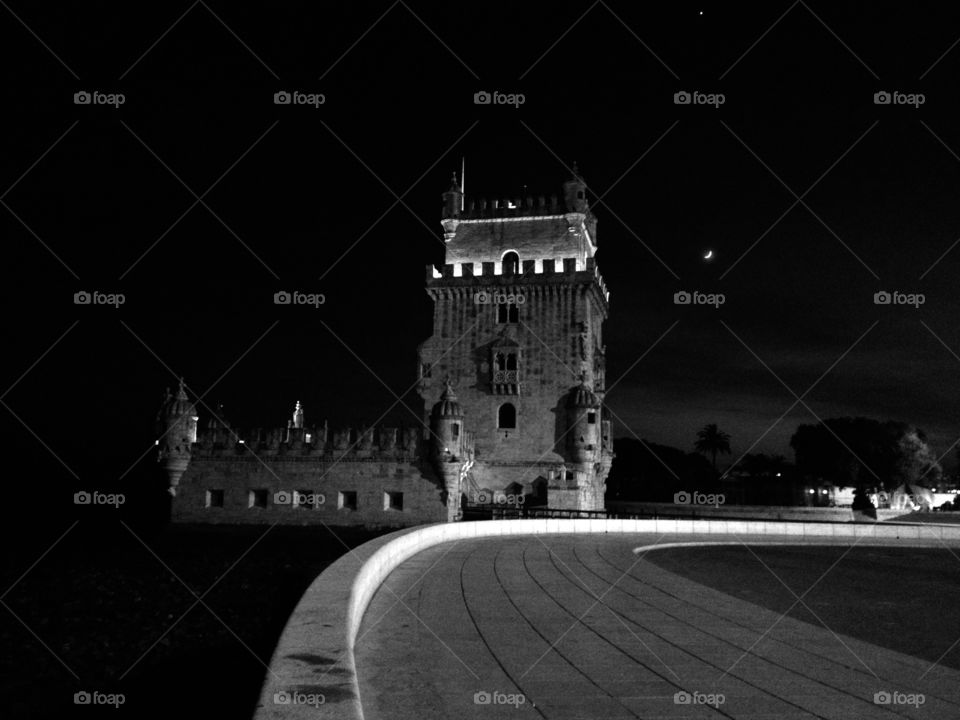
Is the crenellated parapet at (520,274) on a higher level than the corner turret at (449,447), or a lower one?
higher

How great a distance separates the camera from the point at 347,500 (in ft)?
127

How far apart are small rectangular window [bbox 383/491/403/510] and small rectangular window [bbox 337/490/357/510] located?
1.55m

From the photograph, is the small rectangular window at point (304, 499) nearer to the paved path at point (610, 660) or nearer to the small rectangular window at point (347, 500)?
the small rectangular window at point (347, 500)

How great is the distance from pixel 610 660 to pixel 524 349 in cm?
3710

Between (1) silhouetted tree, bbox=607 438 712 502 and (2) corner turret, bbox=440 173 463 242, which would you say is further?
(1) silhouetted tree, bbox=607 438 712 502

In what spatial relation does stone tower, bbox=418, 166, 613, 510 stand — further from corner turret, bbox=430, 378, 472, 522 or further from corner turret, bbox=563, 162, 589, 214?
corner turret, bbox=430, 378, 472, 522

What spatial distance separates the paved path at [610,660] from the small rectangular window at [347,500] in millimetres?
25987

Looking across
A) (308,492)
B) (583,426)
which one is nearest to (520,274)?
(583,426)

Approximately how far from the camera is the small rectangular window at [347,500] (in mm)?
38281

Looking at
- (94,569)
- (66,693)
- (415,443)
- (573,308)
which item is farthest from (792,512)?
(66,693)

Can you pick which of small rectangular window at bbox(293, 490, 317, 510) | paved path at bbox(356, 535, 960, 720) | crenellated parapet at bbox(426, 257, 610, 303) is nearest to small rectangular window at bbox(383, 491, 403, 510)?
small rectangular window at bbox(293, 490, 317, 510)

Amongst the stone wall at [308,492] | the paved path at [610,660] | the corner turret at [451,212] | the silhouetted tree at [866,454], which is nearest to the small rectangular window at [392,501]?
the stone wall at [308,492]

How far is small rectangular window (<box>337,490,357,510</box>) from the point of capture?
126ft

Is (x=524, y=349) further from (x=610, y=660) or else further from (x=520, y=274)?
(x=610, y=660)
